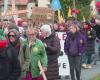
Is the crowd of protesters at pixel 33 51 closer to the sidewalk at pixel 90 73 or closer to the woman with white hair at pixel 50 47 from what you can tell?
the woman with white hair at pixel 50 47

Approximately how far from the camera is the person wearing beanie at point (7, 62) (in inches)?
295

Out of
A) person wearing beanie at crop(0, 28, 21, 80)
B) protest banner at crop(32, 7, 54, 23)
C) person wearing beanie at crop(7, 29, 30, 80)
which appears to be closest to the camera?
person wearing beanie at crop(0, 28, 21, 80)

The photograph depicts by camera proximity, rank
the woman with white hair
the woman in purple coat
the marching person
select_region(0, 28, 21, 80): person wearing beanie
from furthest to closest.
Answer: the woman in purple coat → the woman with white hair → the marching person → select_region(0, 28, 21, 80): person wearing beanie

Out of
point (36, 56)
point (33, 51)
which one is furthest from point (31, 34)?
point (36, 56)

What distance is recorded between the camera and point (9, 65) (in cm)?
762

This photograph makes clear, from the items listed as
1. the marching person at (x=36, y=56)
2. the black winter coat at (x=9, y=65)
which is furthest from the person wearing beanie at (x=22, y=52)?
the black winter coat at (x=9, y=65)

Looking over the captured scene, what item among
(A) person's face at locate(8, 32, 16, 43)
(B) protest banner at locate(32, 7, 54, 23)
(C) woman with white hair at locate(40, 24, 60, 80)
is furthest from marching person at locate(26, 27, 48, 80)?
(B) protest banner at locate(32, 7, 54, 23)

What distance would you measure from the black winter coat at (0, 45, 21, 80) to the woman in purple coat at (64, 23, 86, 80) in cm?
497

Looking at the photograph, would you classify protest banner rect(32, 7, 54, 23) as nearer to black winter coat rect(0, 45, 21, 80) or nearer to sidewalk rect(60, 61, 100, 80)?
sidewalk rect(60, 61, 100, 80)

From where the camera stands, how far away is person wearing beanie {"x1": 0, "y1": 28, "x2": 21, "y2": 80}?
24.6ft

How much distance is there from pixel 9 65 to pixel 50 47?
341 cm

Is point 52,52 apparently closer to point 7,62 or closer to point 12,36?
point 12,36

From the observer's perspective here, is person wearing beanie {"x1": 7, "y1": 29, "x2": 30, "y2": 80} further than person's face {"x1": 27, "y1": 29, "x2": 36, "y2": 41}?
No

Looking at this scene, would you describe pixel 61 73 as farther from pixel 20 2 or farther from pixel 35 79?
pixel 20 2
